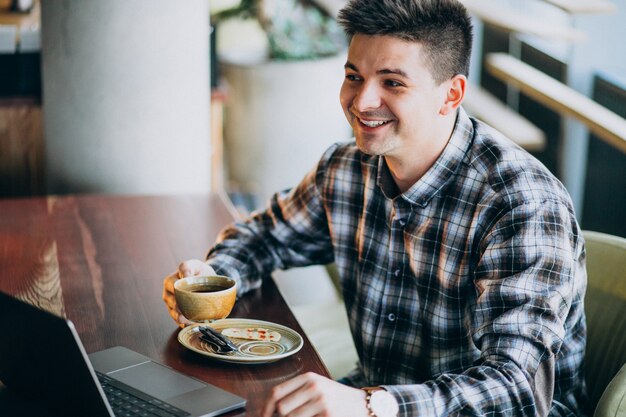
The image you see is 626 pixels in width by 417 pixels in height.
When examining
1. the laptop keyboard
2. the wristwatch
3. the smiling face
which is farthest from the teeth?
the laptop keyboard

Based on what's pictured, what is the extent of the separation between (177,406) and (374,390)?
0.28 metres

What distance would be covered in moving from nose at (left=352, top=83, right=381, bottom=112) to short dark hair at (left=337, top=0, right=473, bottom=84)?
10 cm

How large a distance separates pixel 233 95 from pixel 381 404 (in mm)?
3383

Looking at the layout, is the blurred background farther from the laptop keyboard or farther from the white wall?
the laptop keyboard

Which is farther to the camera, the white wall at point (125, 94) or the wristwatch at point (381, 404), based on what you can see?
the white wall at point (125, 94)

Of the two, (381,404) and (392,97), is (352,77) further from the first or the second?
(381,404)

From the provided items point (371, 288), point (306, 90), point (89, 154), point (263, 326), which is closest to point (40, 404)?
point (263, 326)

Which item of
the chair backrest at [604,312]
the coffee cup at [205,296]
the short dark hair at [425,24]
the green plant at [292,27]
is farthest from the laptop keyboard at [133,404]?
the green plant at [292,27]

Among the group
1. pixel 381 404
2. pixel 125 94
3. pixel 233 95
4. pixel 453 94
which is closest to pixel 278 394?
pixel 381 404

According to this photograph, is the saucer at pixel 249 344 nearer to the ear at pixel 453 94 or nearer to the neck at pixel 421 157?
the neck at pixel 421 157

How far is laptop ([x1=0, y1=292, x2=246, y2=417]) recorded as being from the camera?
1053 mm

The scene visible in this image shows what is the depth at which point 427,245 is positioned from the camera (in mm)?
1579

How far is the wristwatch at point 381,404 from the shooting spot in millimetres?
1213

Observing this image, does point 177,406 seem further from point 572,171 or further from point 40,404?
point 572,171
